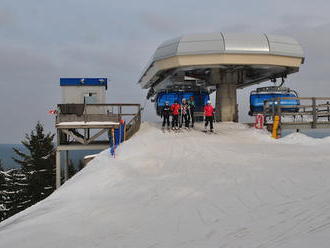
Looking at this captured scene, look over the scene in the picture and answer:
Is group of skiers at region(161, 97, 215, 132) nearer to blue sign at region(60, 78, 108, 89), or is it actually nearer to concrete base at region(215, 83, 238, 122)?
concrete base at region(215, 83, 238, 122)

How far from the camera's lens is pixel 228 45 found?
2177 cm

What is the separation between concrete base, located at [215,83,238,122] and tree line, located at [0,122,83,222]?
1548 centimetres

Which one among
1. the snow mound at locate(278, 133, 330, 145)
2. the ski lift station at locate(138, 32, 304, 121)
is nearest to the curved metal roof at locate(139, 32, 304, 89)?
the ski lift station at locate(138, 32, 304, 121)

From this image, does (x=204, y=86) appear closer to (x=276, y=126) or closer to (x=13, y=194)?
(x=276, y=126)

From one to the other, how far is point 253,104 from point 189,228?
21906 millimetres

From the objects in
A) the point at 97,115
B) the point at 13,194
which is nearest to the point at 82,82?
the point at 97,115

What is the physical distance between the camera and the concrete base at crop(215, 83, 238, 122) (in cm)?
2469

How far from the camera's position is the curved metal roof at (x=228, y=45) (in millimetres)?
21781

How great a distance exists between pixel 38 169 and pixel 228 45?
63.4 feet

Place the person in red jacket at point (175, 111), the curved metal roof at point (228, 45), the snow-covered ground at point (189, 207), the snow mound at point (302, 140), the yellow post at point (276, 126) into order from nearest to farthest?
the snow-covered ground at point (189, 207) → the snow mound at point (302, 140) → the yellow post at point (276, 126) → the person in red jacket at point (175, 111) → the curved metal roof at point (228, 45)

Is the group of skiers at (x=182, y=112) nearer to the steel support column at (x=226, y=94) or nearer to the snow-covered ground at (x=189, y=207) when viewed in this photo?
the steel support column at (x=226, y=94)

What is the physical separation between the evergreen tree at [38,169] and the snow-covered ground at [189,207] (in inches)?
808

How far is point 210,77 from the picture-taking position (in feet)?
82.8

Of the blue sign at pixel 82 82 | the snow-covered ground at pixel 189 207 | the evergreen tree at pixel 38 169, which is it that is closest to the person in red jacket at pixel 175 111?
the blue sign at pixel 82 82
